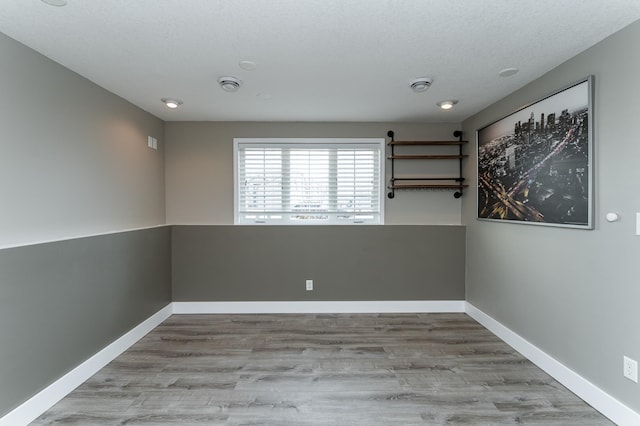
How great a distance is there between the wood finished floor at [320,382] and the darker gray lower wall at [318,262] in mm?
532

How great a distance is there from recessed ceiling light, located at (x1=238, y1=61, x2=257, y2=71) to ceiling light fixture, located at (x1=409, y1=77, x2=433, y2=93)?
1262mm

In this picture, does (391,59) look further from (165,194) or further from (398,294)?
(165,194)

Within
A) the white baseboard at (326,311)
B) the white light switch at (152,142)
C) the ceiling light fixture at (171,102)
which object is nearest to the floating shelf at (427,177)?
the white baseboard at (326,311)

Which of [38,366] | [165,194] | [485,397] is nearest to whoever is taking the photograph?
[38,366]

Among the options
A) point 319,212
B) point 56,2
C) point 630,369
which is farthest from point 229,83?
point 630,369

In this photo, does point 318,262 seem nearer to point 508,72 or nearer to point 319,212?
point 319,212

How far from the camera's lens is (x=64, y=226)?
2.22 meters

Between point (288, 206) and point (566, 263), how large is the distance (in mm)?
2698

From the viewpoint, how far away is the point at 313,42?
1.89 meters

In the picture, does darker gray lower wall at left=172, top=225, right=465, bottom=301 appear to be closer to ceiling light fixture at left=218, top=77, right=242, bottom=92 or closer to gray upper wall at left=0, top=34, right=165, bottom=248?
gray upper wall at left=0, top=34, right=165, bottom=248

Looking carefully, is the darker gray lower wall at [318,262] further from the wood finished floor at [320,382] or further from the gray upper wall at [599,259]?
the gray upper wall at [599,259]

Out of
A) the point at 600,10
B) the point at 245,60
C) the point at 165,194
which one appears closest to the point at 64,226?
the point at 165,194

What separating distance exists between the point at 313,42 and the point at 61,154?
1.96m

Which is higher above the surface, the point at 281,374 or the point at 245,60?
the point at 245,60
